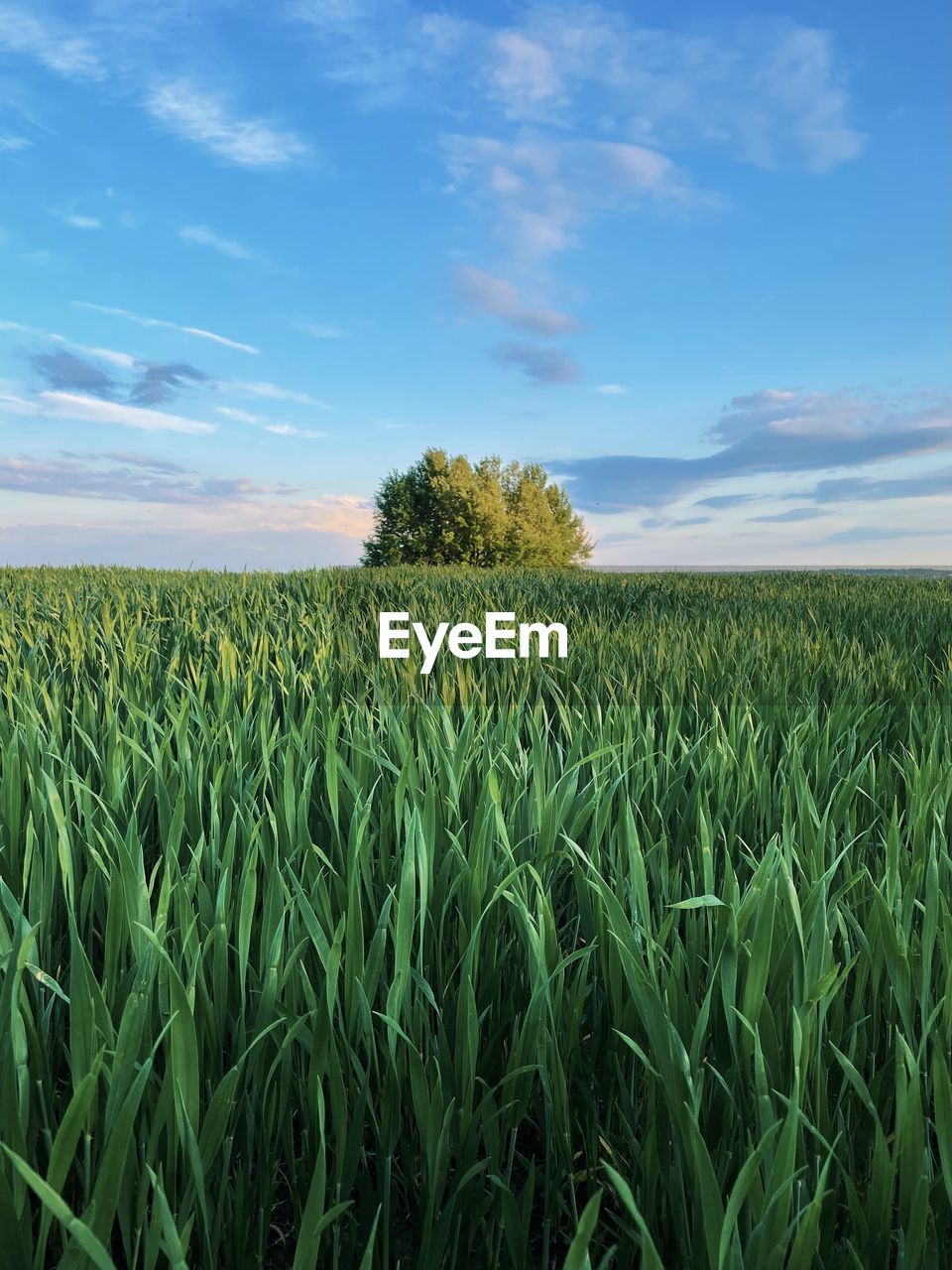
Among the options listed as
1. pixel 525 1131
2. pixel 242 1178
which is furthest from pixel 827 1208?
pixel 242 1178

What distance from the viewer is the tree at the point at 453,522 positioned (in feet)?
106

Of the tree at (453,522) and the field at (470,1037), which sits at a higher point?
the tree at (453,522)

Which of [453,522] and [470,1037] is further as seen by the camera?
[453,522]

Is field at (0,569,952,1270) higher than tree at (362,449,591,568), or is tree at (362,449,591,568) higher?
tree at (362,449,591,568)

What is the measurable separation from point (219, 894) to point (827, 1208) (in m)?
0.72

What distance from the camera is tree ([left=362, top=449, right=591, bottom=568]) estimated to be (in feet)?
106

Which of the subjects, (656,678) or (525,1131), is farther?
(656,678)

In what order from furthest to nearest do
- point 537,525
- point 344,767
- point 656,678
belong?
point 537,525
point 656,678
point 344,767

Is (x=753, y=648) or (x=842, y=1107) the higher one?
(x=753, y=648)

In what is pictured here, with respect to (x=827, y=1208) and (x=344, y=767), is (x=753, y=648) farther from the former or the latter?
(x=827, y=1208)

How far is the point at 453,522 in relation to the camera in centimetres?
3250

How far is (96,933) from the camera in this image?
1321 mm

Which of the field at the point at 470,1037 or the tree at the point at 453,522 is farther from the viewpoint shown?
the tree at the point at 453,522

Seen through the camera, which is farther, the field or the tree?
the tree
